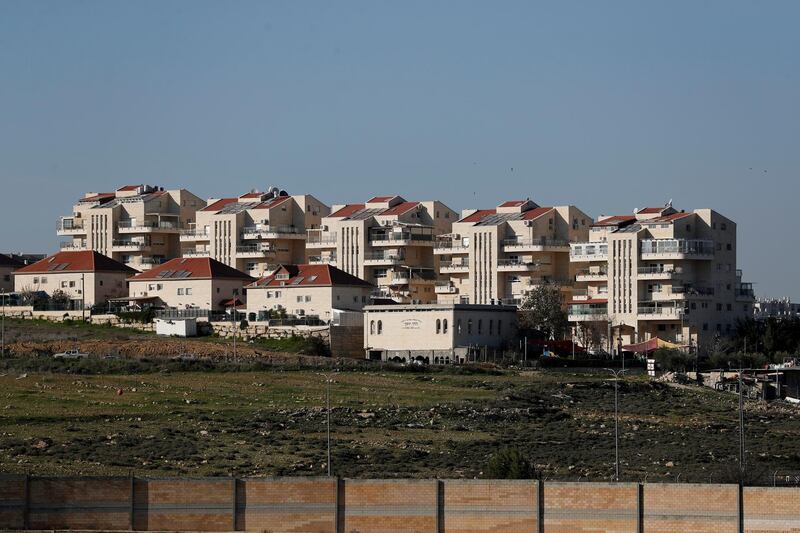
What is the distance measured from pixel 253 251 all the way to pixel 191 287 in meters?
15.4

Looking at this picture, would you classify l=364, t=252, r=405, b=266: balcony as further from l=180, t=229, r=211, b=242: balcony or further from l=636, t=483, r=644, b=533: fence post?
l=636, t=483, r=644, b=533: fence post

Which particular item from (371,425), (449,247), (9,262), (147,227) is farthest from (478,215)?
(371,425)

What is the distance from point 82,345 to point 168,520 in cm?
6133

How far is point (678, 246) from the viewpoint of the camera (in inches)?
4680

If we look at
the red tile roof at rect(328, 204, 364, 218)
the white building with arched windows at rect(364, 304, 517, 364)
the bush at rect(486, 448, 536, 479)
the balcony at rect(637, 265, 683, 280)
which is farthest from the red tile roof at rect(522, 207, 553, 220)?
the bush at rect(486, 448, 536, 479)

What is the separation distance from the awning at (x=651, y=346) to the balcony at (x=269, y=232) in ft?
105

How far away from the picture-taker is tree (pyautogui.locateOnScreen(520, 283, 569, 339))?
117375mm

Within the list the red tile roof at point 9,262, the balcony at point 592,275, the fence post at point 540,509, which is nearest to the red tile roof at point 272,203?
the red tile roof at point 9,262

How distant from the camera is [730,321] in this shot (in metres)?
123

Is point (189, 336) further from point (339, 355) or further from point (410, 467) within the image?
point (410, 467)

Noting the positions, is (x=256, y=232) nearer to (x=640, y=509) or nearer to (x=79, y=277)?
(x=79, y=277)

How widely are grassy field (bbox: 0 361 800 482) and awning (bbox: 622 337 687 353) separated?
695 inches

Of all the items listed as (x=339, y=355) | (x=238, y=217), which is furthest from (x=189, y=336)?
(x=238, y=217)

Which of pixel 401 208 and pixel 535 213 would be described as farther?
pixel 401 208
